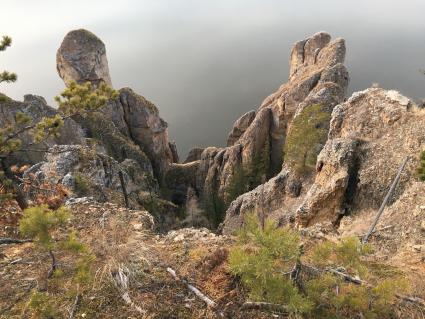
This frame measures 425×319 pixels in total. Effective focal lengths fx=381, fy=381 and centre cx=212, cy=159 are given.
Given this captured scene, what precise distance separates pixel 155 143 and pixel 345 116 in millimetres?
52518

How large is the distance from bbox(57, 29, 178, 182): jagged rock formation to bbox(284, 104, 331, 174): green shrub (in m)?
34.7

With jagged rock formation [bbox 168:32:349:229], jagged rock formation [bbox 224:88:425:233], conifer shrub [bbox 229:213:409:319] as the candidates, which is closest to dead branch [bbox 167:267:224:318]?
conifer shrub [bbox 229:213:409:319]

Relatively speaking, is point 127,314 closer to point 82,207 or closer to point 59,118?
point 82,207

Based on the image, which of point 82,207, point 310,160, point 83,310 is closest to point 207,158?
point 310,160

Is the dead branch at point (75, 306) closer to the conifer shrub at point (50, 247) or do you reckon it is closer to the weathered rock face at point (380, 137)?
the conifer shrub at point (50, 247)

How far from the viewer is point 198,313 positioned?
6375 millimetres

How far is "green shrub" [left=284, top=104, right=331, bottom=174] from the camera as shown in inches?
1325

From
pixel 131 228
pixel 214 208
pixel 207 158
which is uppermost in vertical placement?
pixel 131 228

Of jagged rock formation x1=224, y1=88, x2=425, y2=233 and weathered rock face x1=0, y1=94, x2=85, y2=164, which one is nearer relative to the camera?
jagged rock formation x1=224, y1=88, x2=425, y2=233

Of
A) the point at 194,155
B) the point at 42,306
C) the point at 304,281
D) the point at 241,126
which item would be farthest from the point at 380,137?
the point at 194,155

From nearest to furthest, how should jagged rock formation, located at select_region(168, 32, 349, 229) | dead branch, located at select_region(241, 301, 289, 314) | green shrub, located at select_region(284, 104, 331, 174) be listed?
dead branch, located at select_region(241, 301, 289, 314)
green shrub, located at select_region(284, 104, 331, 174)
jagged rock formation, located at select_region(168, 32, 349, 229)

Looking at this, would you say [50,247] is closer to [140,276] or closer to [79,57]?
[140,276]

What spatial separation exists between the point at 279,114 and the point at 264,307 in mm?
55716

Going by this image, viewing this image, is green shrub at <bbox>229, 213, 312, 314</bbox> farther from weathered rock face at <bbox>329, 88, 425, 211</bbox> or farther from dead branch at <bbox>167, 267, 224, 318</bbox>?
weathered rock face at <bbox>329, 88, 425, 211</bbox>
